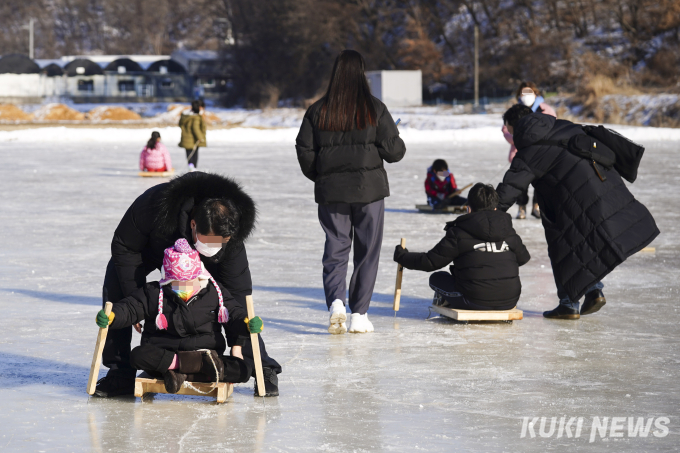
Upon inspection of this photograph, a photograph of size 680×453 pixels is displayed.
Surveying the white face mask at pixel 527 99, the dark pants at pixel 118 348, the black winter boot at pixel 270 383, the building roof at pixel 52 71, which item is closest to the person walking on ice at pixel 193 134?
the white face mask at pixel 527 99

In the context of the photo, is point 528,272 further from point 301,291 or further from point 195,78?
point 195,78

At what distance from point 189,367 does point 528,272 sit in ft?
13.7

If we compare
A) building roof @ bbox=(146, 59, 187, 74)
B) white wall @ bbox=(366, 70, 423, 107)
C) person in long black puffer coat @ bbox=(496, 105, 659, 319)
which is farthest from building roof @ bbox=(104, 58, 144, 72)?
person in long black puffer coat @ bbox=(496, 105, 659, 319)

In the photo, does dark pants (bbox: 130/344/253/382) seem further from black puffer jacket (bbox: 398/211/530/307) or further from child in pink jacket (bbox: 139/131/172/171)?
child in pink jacket (bbox: 139/131/172/171)

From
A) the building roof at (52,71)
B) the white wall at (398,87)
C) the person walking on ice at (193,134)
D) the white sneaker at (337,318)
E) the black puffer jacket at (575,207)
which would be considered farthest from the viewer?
the building roof at (52,71)

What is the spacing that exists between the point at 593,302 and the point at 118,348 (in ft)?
9.84

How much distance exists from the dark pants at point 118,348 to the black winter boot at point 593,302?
2.44 metres

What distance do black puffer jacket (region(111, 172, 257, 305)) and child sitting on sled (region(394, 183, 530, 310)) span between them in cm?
181

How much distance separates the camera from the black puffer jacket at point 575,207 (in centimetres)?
517

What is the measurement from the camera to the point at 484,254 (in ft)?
17.4

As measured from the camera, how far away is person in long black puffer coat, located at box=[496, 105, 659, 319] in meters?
5.17

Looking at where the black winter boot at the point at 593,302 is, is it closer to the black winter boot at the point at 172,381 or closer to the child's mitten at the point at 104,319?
the black winter boot at the point at 172,381

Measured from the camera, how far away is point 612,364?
4484mm

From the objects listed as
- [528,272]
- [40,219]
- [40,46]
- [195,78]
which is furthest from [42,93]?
[528,272]
